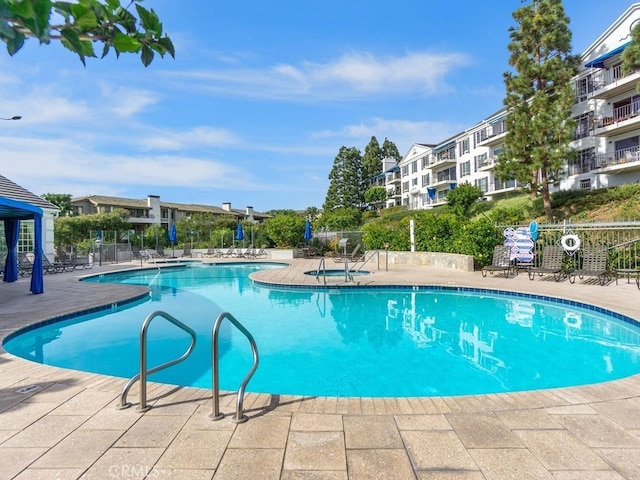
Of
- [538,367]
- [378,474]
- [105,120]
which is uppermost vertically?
[105,120]

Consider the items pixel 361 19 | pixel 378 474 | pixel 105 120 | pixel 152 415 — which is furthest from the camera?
pixel 361 19

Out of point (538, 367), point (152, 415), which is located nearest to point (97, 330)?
point (152, 415)

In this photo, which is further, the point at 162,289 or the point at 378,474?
the point at 162,289

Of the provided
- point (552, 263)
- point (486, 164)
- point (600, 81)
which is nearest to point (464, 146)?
point (486, 164)

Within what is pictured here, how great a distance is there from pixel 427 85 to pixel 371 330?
14169mm

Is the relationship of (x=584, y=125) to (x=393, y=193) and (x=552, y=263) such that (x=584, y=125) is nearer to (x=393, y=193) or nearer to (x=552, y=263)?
(x=552, y=263)

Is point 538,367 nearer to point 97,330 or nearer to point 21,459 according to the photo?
point 21,459

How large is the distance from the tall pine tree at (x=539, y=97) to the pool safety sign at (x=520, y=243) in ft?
40.3

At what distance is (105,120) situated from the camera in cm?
1191

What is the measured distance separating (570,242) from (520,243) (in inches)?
57.8

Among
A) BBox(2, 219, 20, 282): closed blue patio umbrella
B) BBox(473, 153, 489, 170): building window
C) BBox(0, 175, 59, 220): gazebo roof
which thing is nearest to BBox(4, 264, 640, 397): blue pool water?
BBox(0, 175, 59, 220): gazebo roof

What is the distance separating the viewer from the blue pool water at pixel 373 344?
5.27m

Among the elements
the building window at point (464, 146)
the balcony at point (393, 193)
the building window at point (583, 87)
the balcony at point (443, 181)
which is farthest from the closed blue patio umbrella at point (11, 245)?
the balcony at point (393, 193)

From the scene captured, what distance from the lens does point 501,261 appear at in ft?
44.2
